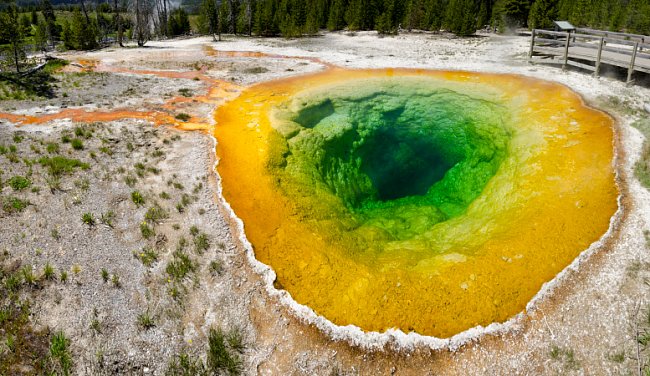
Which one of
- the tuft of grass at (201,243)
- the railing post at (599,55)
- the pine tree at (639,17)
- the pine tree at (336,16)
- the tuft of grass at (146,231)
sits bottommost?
the tuft of grass at (201,243)

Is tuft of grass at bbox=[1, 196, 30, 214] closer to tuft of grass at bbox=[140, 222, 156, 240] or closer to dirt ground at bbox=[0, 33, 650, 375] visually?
dirt ground at bbox=[0, 33, 650, 375]

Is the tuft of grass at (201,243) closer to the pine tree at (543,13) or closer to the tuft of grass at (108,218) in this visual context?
the tuft of grass at (108,218)

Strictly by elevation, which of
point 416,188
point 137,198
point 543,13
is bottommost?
point 416,188

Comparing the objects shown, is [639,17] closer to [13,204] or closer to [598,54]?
[598,54]

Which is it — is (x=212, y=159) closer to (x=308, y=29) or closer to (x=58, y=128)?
(x=58, y=128)

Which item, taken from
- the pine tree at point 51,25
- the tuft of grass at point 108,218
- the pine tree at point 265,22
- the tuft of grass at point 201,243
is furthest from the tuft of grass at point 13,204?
the pine tree at point 51,25

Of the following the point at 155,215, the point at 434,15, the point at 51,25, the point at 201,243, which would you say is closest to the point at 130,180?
the point at 155,215
